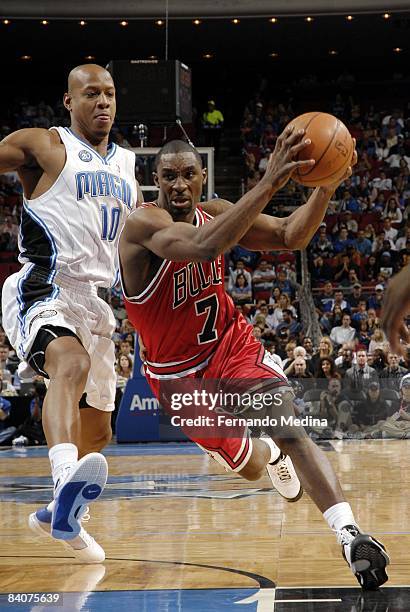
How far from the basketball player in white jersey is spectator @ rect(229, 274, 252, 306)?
9434 millimetres

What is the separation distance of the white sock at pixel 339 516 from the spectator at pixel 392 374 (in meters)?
6.91

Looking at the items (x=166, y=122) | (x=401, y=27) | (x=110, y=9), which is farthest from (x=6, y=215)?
(x=401, y=27)

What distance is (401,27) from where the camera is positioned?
60.2ft

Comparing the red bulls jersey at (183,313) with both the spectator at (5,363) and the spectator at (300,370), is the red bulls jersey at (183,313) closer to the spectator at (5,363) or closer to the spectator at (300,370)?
the spectator at (300,370)

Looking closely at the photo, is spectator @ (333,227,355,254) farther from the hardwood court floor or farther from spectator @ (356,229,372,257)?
the hardwood court floor

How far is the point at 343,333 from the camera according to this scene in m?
12.3

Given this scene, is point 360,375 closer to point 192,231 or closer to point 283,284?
point 283,284

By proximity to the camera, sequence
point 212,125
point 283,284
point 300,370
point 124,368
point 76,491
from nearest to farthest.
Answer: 1. point 76,491
2. point 300,370
3. point 124,368
4. point 283,284
5. point 212,125

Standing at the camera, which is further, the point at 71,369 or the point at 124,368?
the point at 124,368

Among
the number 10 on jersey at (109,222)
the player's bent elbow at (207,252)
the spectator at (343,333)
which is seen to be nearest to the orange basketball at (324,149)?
the player's bent elbow at (207,252)

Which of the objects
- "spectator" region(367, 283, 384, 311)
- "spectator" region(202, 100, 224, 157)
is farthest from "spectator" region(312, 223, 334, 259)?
"spectator" region(202, 100, 224, 157)

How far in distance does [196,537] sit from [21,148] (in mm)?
2110

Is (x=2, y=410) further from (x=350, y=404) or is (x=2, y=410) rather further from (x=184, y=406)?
(x=184, y=406)

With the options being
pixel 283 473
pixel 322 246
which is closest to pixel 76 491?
pixel 283 473
